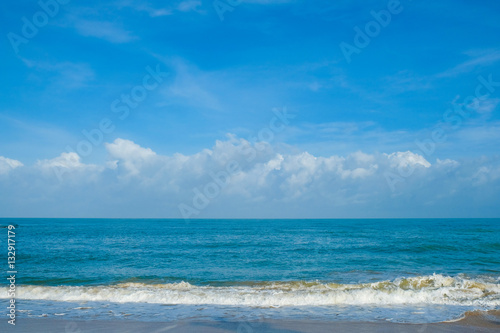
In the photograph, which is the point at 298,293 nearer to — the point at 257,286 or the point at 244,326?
the point at 257,286

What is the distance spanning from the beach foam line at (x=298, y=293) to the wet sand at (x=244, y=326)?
322cm

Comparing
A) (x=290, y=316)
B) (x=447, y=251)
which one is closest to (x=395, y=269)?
(x=447, y=251)

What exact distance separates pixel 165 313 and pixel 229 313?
249 centimetres

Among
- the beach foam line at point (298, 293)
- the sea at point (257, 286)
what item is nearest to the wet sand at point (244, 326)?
the sea at point (257, 286)

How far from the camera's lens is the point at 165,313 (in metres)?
12.5

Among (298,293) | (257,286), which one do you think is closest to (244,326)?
(298,293)

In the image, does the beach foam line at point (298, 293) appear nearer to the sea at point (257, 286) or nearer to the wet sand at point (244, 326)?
the sea at point (257, 286)

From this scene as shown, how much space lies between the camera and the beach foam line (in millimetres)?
14508

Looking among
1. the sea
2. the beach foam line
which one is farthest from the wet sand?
the beach foam line

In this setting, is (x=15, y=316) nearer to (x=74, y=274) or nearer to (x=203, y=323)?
(x=203, y=323)

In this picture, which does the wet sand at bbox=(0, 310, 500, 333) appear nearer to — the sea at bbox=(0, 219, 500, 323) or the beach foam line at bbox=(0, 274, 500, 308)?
the sea at bbox=(0, 219, 500, 323)

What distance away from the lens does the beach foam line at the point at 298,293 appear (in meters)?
14.5

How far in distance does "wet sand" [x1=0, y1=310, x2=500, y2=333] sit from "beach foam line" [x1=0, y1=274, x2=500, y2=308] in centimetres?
322

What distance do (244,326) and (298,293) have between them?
6044 mm
